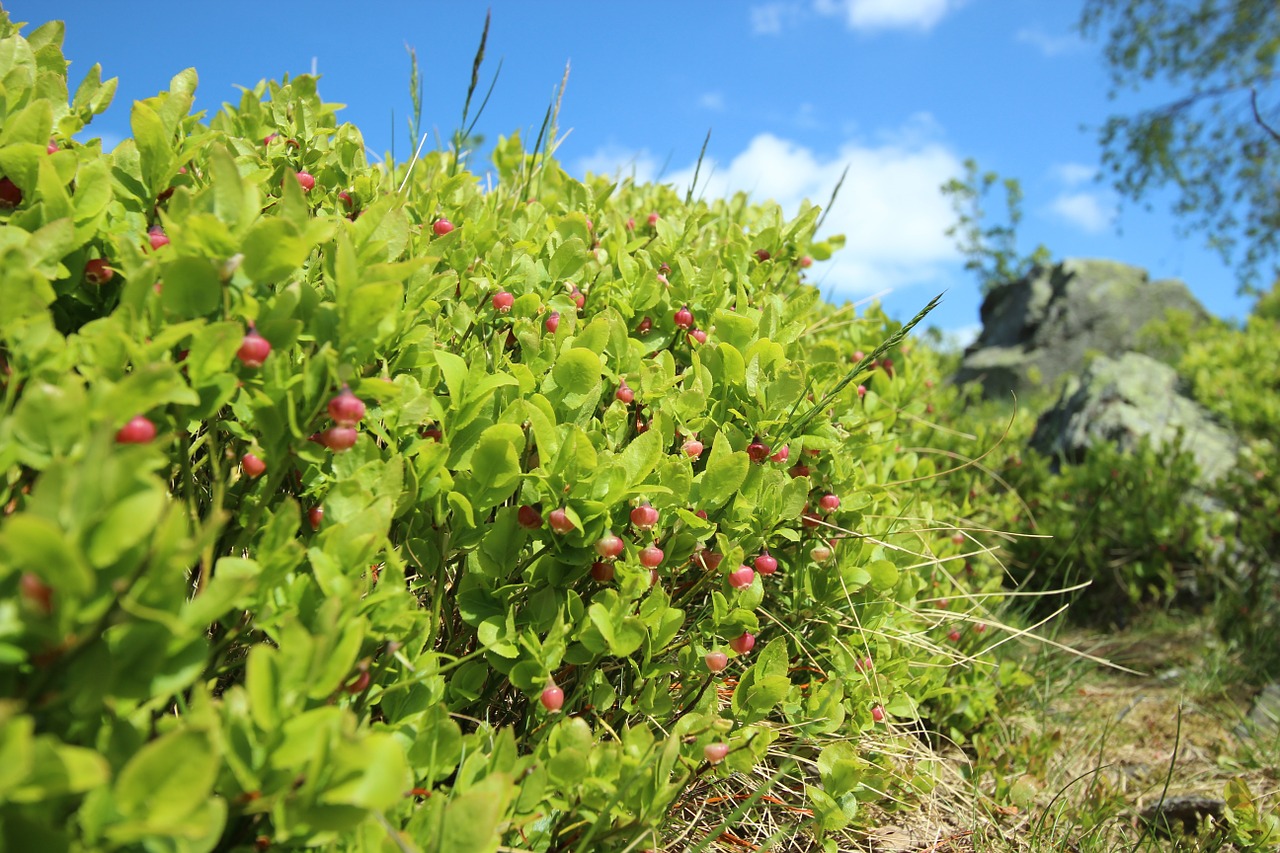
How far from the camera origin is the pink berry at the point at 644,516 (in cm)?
160

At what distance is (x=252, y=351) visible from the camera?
126 centimetres

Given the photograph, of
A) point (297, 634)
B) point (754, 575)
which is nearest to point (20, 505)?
point (297, 634)

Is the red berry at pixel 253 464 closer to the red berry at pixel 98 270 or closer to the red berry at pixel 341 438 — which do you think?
the red berry at pixel 341 438

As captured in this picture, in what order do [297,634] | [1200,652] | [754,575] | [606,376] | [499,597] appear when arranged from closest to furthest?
[297,634] < [499,597] < [754,575] < [606,376] < [1200,652]

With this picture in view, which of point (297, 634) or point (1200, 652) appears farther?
point (1200, 652)

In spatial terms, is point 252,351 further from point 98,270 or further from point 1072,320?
point 1072,320

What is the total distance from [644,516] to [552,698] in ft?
1.23

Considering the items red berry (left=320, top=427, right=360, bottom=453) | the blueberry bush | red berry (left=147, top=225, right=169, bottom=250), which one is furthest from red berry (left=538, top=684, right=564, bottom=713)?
red berry (left=147, top=225, right=169, bottom=250)

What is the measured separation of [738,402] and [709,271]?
0.43 metres

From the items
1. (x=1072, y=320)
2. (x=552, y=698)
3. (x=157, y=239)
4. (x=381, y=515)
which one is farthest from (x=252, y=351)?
(x=1072, y=320)

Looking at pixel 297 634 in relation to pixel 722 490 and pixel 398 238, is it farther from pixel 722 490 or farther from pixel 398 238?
pixel 722 490

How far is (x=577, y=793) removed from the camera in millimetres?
1483

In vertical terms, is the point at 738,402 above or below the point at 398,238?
below

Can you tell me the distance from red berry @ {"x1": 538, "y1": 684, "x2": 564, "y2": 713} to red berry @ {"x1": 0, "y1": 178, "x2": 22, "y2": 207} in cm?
131
